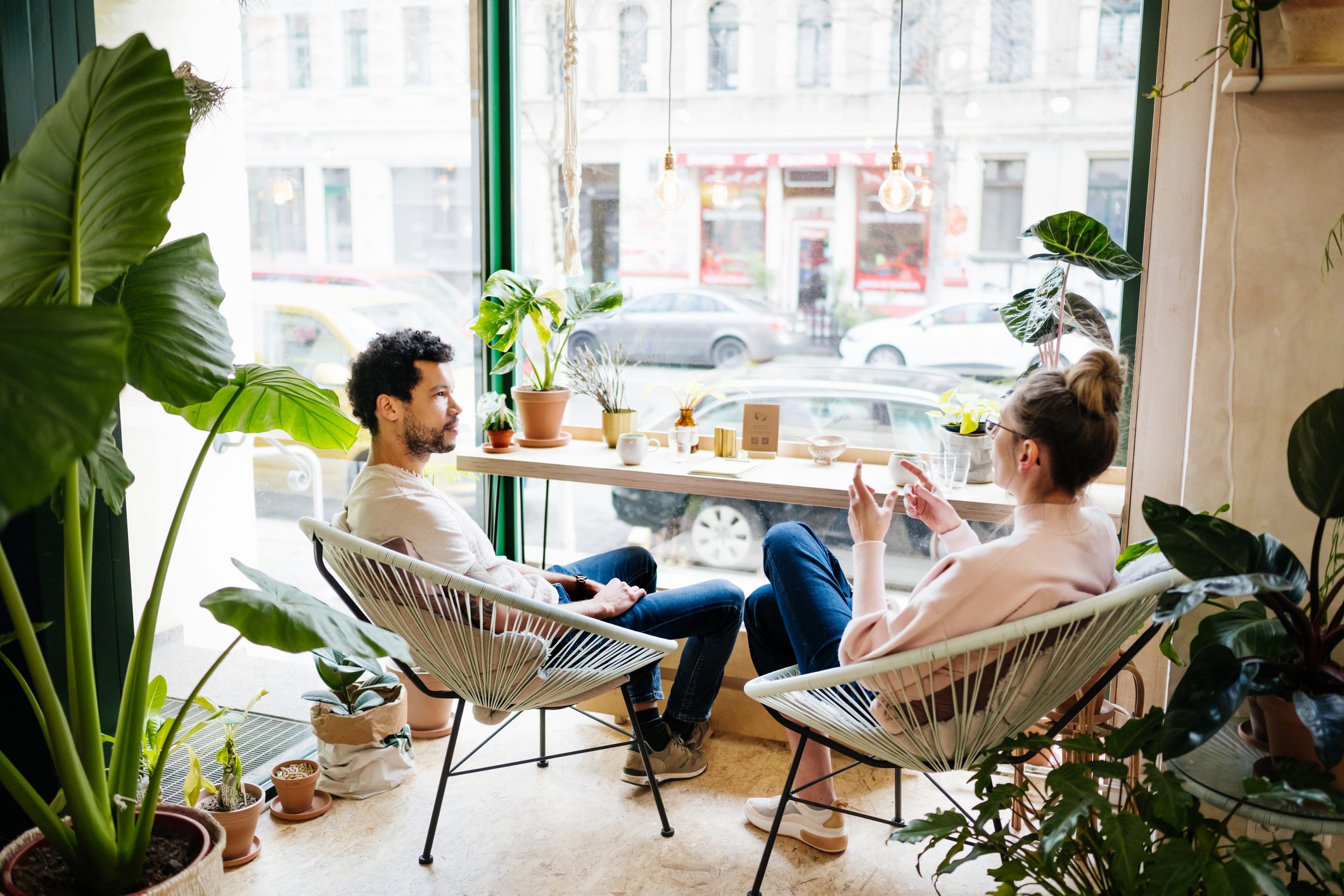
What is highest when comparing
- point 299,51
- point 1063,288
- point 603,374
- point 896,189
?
point 299,51

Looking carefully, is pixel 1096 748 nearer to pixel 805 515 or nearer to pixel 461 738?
pixel 805 515

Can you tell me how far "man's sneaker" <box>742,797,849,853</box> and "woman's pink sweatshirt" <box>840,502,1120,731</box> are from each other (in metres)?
0.64

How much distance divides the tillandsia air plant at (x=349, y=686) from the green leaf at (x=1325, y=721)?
192cm

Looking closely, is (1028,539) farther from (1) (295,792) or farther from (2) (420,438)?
(1) (295,792)

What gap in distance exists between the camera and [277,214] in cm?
287

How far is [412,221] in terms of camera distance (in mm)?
3227

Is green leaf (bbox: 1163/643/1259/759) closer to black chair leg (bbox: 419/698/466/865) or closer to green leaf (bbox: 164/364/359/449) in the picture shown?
black chair leg (bbox: 419/698/466/865)

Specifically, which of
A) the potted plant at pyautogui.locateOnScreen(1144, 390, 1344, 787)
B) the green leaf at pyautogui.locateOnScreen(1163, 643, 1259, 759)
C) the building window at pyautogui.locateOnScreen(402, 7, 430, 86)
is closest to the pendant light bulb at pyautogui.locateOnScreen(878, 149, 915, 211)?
the potted plant at pyautogui.locateOnScreen(1144, 390, 1344, 787)

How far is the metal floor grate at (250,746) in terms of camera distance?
257 cm

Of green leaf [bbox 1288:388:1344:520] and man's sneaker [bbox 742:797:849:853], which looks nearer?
green leaf [bbox 1288:388:1344:520]

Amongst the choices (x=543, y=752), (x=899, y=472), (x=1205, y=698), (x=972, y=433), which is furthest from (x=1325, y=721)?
(x=543, y=752)

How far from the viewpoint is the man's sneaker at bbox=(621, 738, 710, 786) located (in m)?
2.70

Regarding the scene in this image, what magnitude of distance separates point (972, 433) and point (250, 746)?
2.11 metres

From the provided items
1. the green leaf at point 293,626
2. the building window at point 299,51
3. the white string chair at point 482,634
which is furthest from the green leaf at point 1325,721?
the building window at point 299,51
